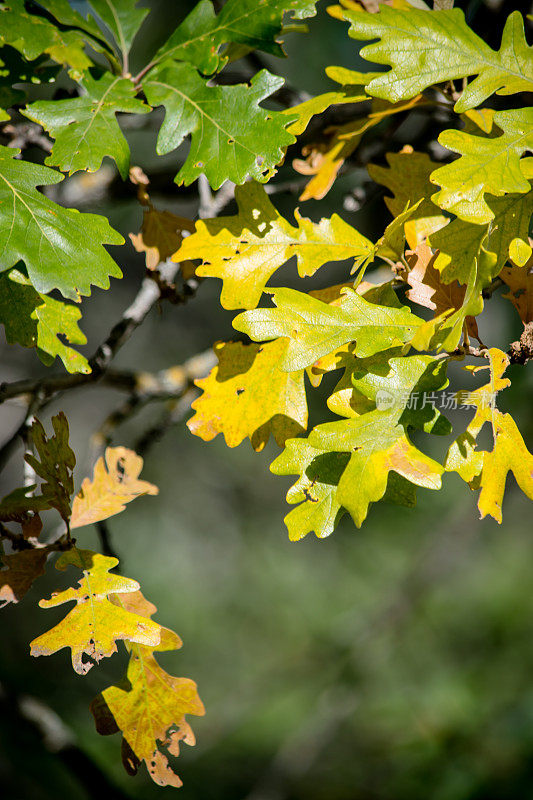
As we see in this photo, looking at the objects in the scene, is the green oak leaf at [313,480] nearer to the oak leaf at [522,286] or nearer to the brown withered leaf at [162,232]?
the oak leaf at [522,286]

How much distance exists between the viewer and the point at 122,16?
0.80m

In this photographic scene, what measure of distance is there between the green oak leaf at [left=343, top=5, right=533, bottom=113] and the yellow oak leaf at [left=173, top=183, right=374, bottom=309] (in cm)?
16

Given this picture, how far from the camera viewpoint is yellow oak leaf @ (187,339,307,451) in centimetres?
68

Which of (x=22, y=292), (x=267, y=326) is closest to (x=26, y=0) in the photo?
(x=22, y=292)

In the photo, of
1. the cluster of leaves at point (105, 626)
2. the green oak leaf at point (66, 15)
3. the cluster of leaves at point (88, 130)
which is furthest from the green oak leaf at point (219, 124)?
the cluster of leaves at point (105, 626)

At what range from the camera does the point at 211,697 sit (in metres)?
3.78

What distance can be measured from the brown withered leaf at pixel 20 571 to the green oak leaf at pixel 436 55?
66cm

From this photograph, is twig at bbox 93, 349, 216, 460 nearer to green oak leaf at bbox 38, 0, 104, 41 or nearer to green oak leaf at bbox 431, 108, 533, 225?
green oak leaf at bbox 38, 0, 104, 41

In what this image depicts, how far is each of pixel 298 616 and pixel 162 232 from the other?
3.66 metres

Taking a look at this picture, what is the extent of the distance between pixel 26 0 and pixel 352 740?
12.1 feet

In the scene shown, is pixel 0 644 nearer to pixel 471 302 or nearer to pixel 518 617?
pixel 518 617

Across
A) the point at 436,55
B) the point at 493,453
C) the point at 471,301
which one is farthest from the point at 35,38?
the point at 493,453

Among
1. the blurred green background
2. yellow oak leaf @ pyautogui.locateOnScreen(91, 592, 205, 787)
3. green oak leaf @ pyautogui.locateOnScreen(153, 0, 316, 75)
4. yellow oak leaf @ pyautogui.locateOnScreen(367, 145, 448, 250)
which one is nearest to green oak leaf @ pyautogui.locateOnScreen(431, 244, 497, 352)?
yellow oak leaf @ pyautogui.locateOnScreen(367, 145, 448, 250)

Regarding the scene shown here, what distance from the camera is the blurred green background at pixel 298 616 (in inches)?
96.2
